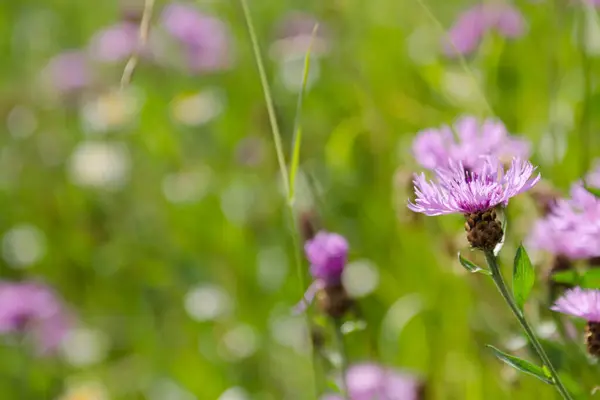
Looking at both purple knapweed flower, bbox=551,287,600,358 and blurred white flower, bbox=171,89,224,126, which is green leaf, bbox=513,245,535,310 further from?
blurred white flower, bbox=171,89,224,126

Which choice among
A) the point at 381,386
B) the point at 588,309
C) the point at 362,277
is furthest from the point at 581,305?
the point at 362,277

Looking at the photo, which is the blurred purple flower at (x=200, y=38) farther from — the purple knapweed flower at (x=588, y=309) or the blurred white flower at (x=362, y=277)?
the purple knapweed flower at (x=588, y=309)

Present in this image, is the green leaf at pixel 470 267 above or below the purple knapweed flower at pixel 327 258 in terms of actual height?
above

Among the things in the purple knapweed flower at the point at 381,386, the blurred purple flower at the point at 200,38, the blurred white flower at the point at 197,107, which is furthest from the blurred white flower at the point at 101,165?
the purple knapweed flower at the point at 381,386

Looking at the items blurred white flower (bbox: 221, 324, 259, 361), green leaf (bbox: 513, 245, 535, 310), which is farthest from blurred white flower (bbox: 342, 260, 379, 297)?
green leaf (bbox: 513, 245, 535, 310)

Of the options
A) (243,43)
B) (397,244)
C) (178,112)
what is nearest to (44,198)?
(178,112)

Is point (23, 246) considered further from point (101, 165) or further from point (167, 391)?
point (167, 391)

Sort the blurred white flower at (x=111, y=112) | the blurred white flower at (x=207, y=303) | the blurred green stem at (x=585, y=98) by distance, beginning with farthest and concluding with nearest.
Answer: the blurred white flower at (x=111, y=112)
the blurred white flower at (x=207, y=303)
the blurred green stem at (x=585, y=98)
